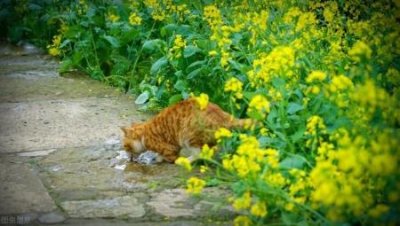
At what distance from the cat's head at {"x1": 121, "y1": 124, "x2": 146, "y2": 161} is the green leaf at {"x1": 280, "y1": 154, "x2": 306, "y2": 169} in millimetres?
1360

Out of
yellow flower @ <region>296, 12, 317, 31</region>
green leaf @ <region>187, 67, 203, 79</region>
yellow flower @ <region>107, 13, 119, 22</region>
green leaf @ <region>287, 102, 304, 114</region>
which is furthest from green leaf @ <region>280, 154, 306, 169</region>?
yellow flower @ <region>107, 13, 119, 22</region>

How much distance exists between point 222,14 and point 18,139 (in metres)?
1.98

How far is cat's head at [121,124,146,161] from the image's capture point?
469cm

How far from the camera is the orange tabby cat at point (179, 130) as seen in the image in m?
4.32

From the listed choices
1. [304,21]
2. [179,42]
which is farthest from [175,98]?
[304,21]

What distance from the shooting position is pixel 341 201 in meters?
2.58

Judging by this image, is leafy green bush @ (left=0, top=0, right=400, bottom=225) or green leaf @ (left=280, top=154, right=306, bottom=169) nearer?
leafy green bush @ (left=0, top=0, right=400, bottom=225)

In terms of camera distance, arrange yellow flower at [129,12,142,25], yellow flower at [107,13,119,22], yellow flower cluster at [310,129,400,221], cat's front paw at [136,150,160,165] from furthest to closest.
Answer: yellow flower at [107,13,119,22] < yellow flower at [129,12,142,25] < cat's front paw at [136,150,160,165] < yellow flower cluster at [310,129,400,221]

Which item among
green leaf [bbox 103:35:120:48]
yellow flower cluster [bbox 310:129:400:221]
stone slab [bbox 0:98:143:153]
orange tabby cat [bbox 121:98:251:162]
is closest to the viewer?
yellow flower cluster [bbox 310:129:400:221]

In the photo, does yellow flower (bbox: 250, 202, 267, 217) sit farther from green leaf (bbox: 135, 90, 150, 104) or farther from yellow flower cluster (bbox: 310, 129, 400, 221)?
green leaf (bbox: 135, 90, 150, 104)

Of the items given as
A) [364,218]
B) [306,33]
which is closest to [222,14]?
[306,33]

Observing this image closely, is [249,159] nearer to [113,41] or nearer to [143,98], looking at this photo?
[143,98]

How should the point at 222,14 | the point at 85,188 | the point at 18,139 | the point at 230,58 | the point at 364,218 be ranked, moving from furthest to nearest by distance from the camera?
the point at 222,14, the point at 18,139, the point at 230,58, the point at 85,188, the point at 364,218

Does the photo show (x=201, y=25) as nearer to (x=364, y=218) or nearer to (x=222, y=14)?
(x=222, y=14)
